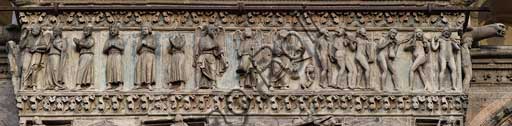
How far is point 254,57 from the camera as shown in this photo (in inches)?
733

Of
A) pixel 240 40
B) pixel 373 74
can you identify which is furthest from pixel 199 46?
pixel 373 74

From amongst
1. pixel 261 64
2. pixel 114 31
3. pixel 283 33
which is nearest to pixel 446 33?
pixel 283 33

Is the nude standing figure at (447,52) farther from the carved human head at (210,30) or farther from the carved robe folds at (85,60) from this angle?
the carved robe folds at (85,60)

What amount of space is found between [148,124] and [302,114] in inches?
63.1

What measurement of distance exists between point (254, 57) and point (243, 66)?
184 mm

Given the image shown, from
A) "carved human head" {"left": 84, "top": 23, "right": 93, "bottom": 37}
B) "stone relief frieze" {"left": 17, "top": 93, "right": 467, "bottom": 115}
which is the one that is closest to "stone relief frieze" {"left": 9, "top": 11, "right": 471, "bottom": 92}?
"carved human head" {"left": 84, "top": 23, "right": 93, "bottom": 37}

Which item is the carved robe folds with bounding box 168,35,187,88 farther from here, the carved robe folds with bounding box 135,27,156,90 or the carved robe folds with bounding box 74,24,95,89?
the carved robe folds with bounding box 74,24,95,89

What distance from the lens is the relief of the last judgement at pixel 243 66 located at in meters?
18.4

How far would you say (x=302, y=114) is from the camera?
18.4 m

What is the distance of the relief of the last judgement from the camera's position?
18.4 meters

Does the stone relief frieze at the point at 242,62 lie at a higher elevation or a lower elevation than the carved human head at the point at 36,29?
lower

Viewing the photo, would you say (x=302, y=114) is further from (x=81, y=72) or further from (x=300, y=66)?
(x=81, y=72)

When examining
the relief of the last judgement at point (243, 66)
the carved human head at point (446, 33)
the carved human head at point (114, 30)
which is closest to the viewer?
the relief of the last judgement at point (243, 66)

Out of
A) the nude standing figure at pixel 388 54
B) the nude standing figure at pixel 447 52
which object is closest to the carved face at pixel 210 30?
the nude standing figure at pixel 388 54
